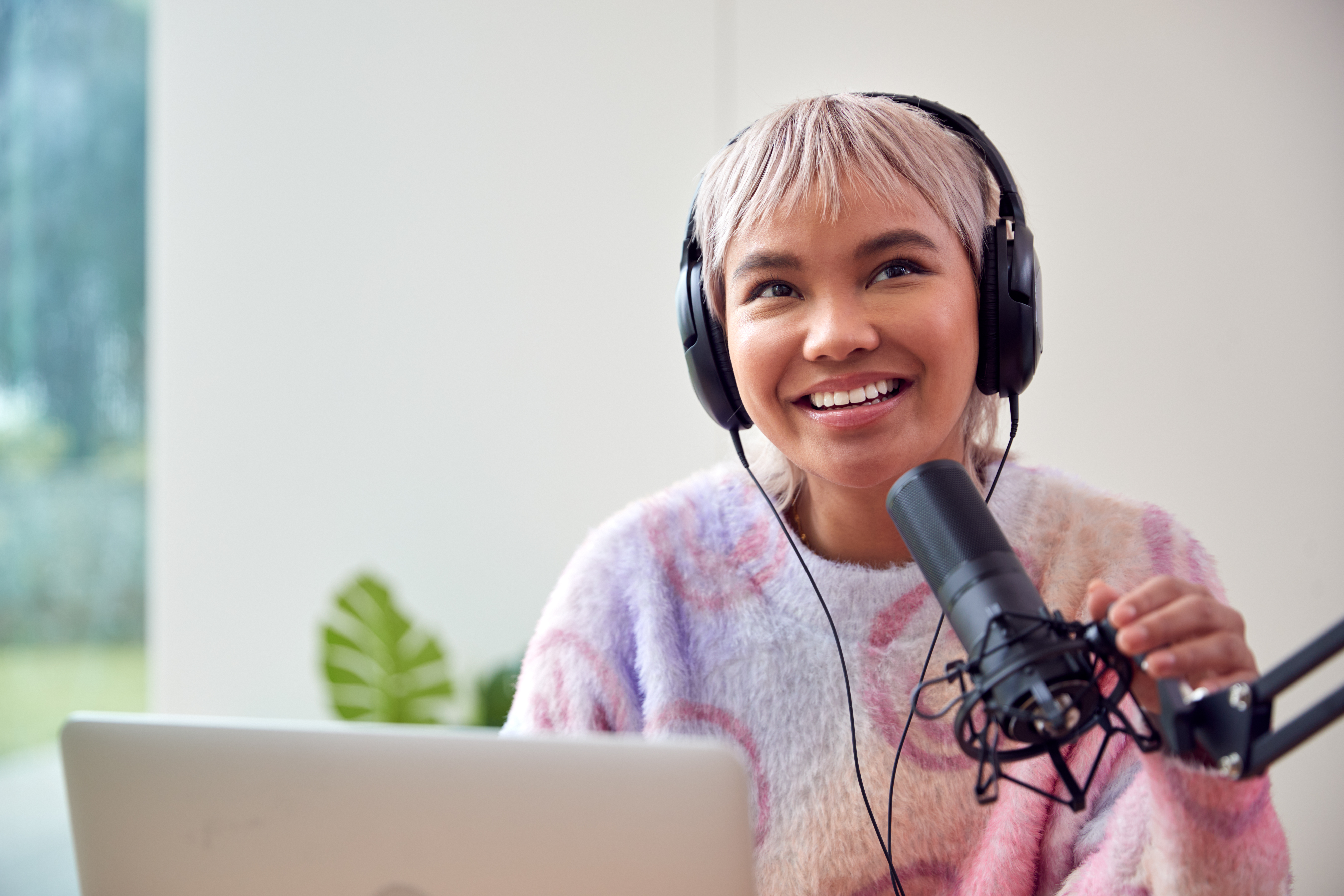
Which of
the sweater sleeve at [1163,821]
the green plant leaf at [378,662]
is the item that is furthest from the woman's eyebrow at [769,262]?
the green plant leaf at [378,662]

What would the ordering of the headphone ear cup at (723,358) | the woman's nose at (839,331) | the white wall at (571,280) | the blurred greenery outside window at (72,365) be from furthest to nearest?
the blurred greenery outside window at (72,365)
the white wall at (571,280)
the headphone ear cup at (723,358)
the woman's nose at (839,331)

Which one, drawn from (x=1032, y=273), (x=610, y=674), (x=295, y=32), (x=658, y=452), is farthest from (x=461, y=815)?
(x=295, y=32)

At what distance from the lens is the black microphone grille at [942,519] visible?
64 cm

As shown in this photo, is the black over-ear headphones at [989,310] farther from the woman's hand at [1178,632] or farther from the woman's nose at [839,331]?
the woman's hand at [1178,632]

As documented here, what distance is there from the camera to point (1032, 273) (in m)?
0.94

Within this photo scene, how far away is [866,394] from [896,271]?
0.12m

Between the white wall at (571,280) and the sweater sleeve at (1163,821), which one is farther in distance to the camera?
the white wall at (571,280)

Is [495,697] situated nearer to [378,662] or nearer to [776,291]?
[378,662]

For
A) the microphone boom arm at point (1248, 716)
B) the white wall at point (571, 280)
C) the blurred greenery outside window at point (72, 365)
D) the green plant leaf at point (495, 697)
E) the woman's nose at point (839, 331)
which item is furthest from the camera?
the blurred greenery outside window at point (72, 365)

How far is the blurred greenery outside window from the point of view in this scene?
266 cm

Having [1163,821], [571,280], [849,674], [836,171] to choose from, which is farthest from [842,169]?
[571,280]

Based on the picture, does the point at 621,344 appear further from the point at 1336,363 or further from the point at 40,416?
the point at 40,416

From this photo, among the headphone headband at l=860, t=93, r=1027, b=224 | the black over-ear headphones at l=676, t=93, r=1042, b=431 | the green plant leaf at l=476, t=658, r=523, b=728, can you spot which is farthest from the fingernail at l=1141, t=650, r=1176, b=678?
the green plant leaf at l=476, t=658, r=523, b=728

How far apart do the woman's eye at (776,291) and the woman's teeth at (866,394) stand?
0.11m
